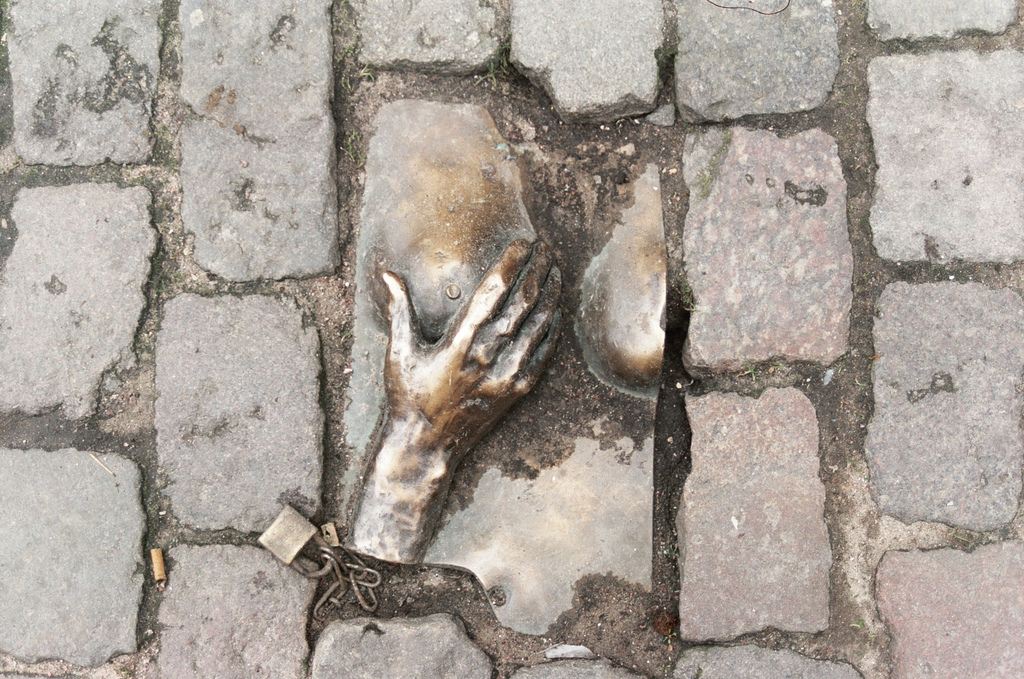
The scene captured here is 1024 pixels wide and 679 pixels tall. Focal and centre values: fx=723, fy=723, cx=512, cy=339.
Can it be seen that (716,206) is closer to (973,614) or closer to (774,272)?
(774,272)

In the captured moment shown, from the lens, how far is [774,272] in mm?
2266

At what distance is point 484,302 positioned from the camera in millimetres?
1980

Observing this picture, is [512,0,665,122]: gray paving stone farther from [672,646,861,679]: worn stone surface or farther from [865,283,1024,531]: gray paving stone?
[672,646,861,679]: worn stone surface

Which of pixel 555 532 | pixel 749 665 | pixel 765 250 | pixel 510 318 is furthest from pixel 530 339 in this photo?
pixel 749 665

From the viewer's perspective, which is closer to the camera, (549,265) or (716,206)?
(549,265)

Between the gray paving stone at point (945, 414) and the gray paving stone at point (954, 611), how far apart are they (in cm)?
13

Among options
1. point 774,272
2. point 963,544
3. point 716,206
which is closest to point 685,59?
point 716,206

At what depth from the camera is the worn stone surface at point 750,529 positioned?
7.30 ft

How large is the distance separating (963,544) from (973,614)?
213 mm

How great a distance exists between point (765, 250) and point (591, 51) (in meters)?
0.83

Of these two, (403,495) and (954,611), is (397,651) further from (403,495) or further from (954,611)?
(954,611)

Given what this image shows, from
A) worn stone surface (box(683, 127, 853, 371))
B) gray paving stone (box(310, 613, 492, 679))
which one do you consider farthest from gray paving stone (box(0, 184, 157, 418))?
worn stone surface (box(683, 127, 853, 371))

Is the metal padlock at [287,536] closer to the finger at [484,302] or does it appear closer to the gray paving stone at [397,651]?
the gray paving stone at [397,651]

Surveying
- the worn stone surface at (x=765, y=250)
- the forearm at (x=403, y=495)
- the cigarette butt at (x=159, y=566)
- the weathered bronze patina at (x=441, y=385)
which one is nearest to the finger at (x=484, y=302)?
the weathered bronze patina at (x=441, y=385)
